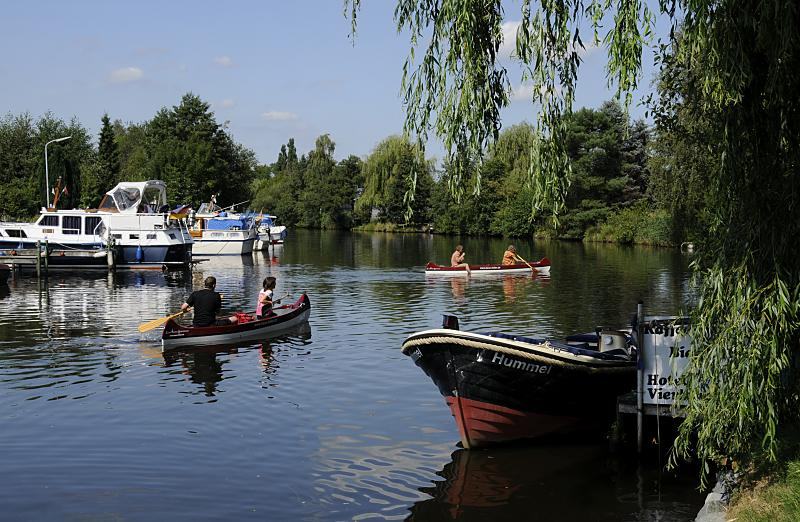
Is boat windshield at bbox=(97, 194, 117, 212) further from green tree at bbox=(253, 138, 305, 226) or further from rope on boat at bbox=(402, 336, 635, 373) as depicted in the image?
green tree at bbox=(253, 138, 305, 226)

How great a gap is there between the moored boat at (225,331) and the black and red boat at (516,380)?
32.4 feet

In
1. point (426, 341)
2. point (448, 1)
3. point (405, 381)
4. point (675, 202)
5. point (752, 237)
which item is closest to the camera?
point (752, 237)

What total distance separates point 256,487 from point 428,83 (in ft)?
19.3

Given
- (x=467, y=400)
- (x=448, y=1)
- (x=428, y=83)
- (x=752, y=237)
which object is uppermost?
(x=448, y=1)

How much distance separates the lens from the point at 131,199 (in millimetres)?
52594

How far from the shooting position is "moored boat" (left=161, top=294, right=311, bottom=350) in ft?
73.7

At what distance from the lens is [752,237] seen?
362 inches

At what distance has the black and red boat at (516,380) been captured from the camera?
13.5 m

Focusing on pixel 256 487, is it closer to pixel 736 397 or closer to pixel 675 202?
pixel 736 397

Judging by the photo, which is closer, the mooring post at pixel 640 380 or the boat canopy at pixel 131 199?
the mooring post at pixel 640 380

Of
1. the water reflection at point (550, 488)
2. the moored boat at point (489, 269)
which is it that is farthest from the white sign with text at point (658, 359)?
the moored boat at point (489, 269)

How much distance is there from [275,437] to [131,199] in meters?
40.6

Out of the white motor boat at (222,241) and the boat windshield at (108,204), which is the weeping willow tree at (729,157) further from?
the white motor boat at (222,241)

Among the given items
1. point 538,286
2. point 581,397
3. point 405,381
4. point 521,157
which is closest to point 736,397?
point 581,397
